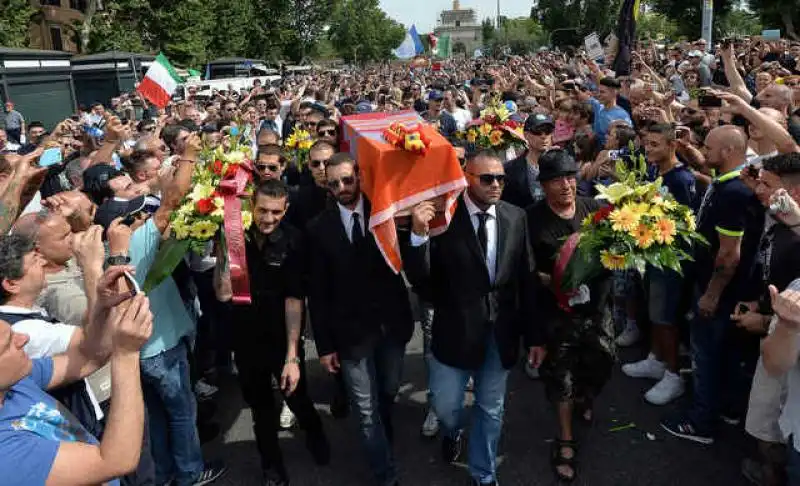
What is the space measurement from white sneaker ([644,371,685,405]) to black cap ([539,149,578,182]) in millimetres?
2123

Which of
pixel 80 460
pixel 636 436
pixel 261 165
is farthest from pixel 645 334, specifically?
pixel 80 460

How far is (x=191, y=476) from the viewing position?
13.5 ft

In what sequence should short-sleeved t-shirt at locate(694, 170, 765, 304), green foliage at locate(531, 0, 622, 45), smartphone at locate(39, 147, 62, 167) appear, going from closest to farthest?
1. short-sleeved t-shirt at locate(694, 170, 765, 304)
2. smartphone at locate(39, 147, 62, 167)
3. green foliage at locate(531, 0, 622, 45)

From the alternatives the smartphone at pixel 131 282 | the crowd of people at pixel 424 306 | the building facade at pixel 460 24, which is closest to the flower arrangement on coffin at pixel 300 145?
the crowd of people at pixel 424 306

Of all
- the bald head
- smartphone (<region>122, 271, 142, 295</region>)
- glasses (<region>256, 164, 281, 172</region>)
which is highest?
the bald head

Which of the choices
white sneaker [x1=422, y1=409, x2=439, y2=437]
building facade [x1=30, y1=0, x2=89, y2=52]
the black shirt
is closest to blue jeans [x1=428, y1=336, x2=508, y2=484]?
white sneaker [x1=422, y1=409, x2=439, y2=437]

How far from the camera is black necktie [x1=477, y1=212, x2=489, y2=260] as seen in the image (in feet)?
12.3

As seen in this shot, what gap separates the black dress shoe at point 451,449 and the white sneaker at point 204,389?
2303mm

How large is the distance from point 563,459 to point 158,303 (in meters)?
Result: 2.86

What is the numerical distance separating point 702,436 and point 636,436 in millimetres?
447

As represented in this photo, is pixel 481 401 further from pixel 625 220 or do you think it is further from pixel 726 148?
pixel 726 148

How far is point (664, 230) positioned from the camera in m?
3.47

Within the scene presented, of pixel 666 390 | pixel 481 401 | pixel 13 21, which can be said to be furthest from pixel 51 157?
pixel 13 21

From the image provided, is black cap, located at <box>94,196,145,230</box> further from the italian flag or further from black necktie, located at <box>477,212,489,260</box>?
the italian flag
